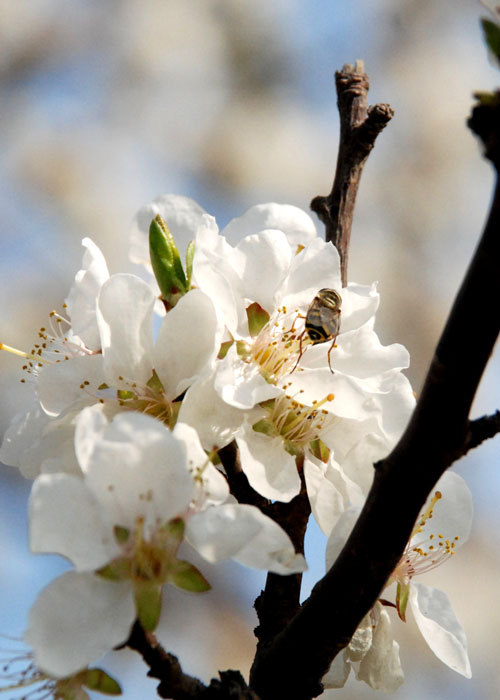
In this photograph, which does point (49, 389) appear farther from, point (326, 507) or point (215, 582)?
point (215, 582)

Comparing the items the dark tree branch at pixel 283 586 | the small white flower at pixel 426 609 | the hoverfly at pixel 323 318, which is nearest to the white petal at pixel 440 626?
the small white flower at pixel 426 609

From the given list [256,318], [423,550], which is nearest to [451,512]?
[423,550]

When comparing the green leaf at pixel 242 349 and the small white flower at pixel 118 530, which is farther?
the green leaf at pixel 242 349

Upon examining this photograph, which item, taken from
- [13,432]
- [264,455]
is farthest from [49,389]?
[264,455]

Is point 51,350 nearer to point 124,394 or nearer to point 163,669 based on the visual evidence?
point 124,394

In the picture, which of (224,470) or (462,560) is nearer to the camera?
(224,470)

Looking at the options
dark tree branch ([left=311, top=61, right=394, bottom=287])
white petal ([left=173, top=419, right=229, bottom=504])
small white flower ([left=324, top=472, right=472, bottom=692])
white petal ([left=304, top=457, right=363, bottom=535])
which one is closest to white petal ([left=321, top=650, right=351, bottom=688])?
small white flower ([left=324, top=472, right=472, bottom=692])

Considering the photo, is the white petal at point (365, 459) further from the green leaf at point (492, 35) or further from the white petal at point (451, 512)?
the green leaf at point (492, 35)

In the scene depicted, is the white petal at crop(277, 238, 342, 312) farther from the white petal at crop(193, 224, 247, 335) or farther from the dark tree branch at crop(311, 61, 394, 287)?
the dark tree branch at crop(311, 61, 394, 287)
